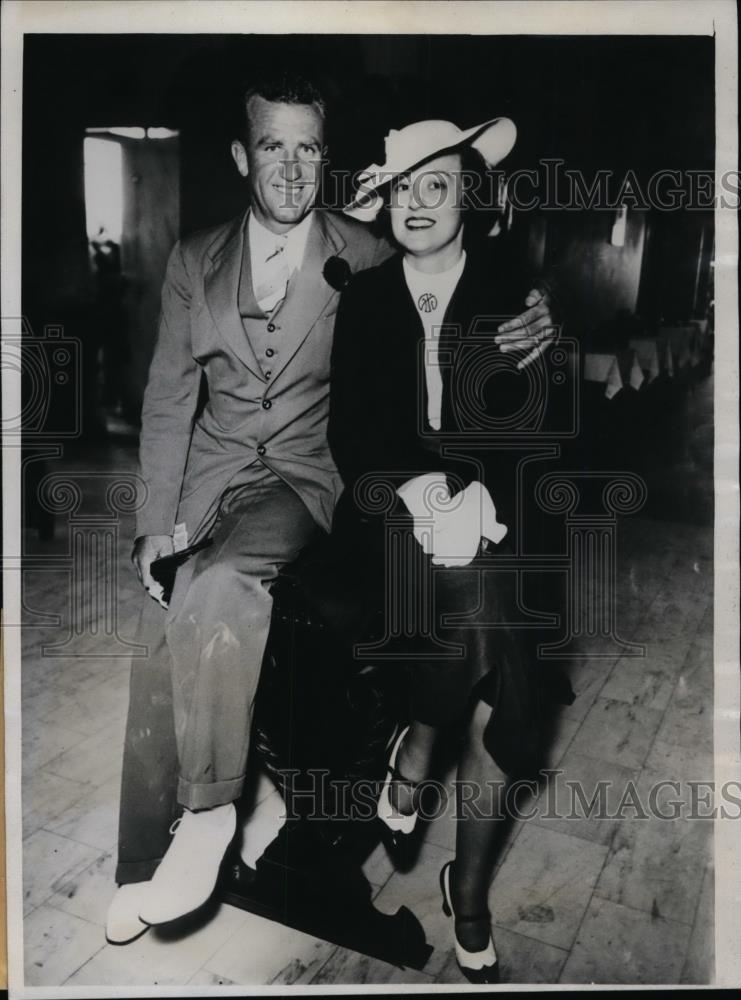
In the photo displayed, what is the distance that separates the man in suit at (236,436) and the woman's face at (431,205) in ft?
0.34

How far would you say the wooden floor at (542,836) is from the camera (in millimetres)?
2418

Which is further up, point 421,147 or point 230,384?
point 421,147

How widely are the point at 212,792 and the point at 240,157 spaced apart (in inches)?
65.2

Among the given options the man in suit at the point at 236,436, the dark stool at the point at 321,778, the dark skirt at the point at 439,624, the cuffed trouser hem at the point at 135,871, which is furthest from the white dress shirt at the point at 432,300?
the cuffed trouser hem at the point at 135,871

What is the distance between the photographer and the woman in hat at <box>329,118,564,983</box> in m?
2.36

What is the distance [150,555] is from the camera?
2.44m

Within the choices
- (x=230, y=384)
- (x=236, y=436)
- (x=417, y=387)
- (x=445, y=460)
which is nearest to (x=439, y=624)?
(x=445, y=460)

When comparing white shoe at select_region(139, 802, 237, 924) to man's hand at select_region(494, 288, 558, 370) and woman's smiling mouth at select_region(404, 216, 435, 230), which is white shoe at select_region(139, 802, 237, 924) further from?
woman's smiling mouth at select_region(404, 216, 435, 230)

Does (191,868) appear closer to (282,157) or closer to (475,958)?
(475,958)

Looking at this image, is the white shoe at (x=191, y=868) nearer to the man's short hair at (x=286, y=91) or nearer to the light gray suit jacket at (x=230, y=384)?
the light gray suit jacket at (x=230, y=384)

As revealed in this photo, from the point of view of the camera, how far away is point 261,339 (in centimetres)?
238

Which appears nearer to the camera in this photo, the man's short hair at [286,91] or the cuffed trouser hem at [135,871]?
the man's short hair at [286,91]

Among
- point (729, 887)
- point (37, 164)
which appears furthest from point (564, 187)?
point (729, 887)

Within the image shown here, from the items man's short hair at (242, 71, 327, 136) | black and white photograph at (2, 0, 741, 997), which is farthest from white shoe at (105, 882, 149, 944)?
man's short hair at (242, 71, 327, 136)
